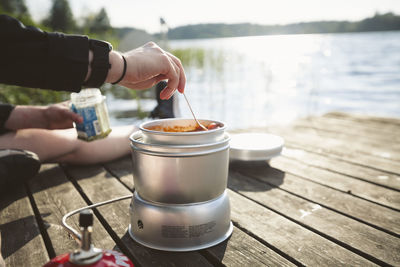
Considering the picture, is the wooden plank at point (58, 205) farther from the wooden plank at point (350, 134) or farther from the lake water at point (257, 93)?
the lake water at point (257, 93)

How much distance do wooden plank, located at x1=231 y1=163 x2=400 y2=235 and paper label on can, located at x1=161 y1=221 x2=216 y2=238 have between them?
0.60m

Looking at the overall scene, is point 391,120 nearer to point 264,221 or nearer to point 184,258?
point 264,221

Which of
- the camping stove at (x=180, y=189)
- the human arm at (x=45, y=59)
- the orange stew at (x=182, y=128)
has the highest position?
the human arm at (x=45, y=59)

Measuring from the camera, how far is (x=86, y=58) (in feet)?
2.71

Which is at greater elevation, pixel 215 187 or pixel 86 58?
pixel 86 58

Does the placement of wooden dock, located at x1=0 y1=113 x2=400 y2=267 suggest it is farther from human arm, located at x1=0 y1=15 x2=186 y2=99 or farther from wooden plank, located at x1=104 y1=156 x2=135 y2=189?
human arm, located at x1=0 y1=15 x2=186 y2=99

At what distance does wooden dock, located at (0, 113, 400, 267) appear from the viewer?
980 millimetres

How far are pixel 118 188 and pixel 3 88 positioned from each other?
234 cm

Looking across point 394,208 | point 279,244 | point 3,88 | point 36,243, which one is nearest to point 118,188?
point 36,243

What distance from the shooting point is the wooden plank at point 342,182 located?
1.40m

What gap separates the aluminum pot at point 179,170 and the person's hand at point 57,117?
2.43 feet

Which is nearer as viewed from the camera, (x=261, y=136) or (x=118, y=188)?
(x=118, y=188)

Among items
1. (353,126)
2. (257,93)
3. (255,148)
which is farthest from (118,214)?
(257,93)

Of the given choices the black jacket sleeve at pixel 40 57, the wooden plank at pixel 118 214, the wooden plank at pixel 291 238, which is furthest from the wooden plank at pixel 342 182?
the black jacket sleeve at pixel 40 57
